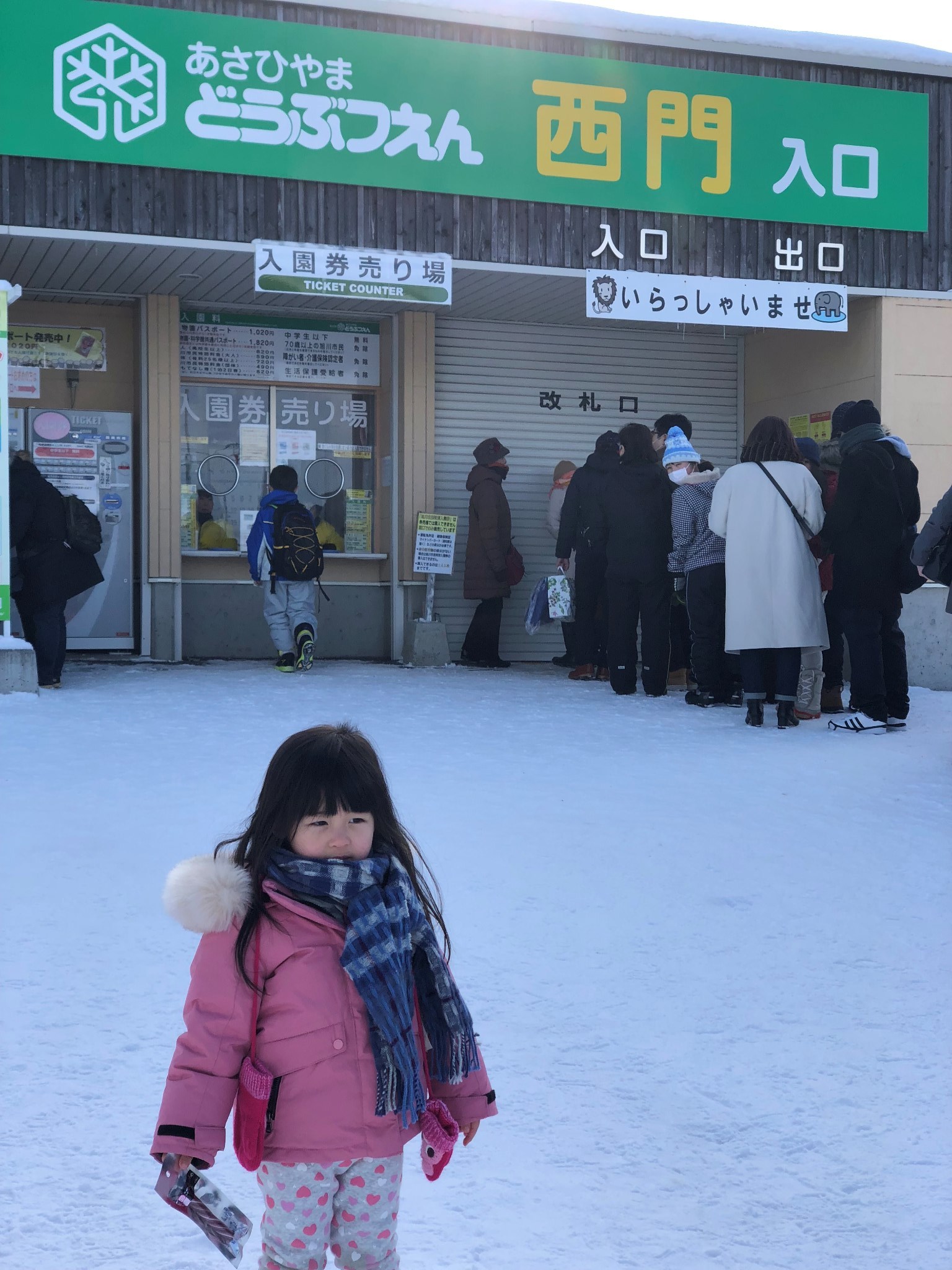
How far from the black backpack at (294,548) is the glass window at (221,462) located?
64.4 inches

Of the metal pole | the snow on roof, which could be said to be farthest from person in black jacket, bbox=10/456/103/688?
the snow on roof

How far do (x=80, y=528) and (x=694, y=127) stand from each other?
5557mm

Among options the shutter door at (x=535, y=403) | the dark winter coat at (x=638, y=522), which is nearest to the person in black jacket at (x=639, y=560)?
the dark winter coat at (x=638, y=522)

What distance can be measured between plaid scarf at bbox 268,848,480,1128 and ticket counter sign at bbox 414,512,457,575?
1008cm

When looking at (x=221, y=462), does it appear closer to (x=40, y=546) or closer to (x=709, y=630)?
(x=40, y=546)

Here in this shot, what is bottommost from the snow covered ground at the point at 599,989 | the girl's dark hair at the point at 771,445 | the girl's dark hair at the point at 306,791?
the snow covered ground at the point at 599,989

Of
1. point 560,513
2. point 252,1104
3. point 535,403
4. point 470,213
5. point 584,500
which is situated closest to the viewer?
point 252,1104

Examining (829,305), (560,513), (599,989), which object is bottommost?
(599,989)

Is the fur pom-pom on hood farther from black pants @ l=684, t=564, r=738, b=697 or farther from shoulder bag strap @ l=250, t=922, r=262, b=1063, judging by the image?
black pants @ l=684, t=564, r=738, b=697

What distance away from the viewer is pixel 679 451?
959cm

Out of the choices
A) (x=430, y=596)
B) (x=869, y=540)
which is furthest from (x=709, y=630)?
(x=430, y=596)

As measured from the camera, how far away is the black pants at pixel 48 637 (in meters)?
10.0

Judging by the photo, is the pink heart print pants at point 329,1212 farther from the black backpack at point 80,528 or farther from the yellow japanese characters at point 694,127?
the yellow japanese characters at point 694,127

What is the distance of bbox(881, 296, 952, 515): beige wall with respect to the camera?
38.1 ft
